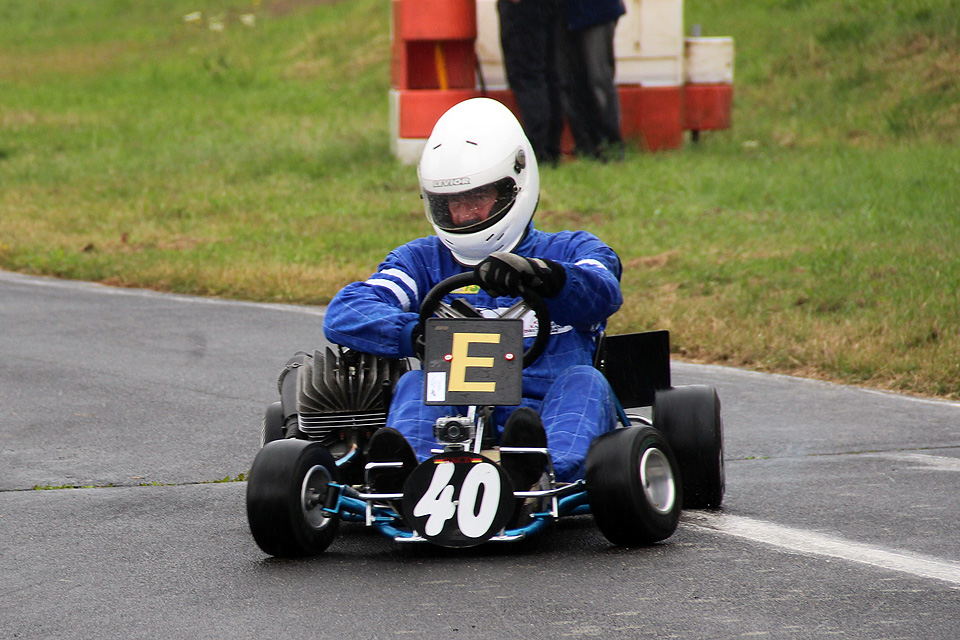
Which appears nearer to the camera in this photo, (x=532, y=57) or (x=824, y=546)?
(x=824, y=546)

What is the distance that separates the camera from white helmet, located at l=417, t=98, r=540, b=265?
4.38 m

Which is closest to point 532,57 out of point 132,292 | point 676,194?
point 676,194

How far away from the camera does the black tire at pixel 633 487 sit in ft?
12.5

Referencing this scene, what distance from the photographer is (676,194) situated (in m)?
11.2

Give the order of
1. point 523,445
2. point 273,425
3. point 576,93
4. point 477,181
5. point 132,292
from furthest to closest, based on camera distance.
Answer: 1. point 576,93
2. point 132,292
3. point 273,425
4. point 477,181
5. point 523,445

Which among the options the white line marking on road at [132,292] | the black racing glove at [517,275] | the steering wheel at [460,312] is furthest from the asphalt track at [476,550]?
the white line marking on road at [132,292]

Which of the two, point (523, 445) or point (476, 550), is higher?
point (523, 445)

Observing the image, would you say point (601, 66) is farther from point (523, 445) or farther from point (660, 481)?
point (523, 445)

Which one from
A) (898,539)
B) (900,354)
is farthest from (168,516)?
(900,354)

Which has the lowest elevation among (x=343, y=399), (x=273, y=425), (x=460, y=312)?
(x=273, y=425)

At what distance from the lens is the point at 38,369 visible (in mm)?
7109

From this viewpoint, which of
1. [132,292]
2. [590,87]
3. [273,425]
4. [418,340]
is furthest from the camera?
[590,87]

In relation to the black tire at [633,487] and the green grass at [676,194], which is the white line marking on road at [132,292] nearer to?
the green grass at [676,194]

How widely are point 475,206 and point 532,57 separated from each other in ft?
26.8
